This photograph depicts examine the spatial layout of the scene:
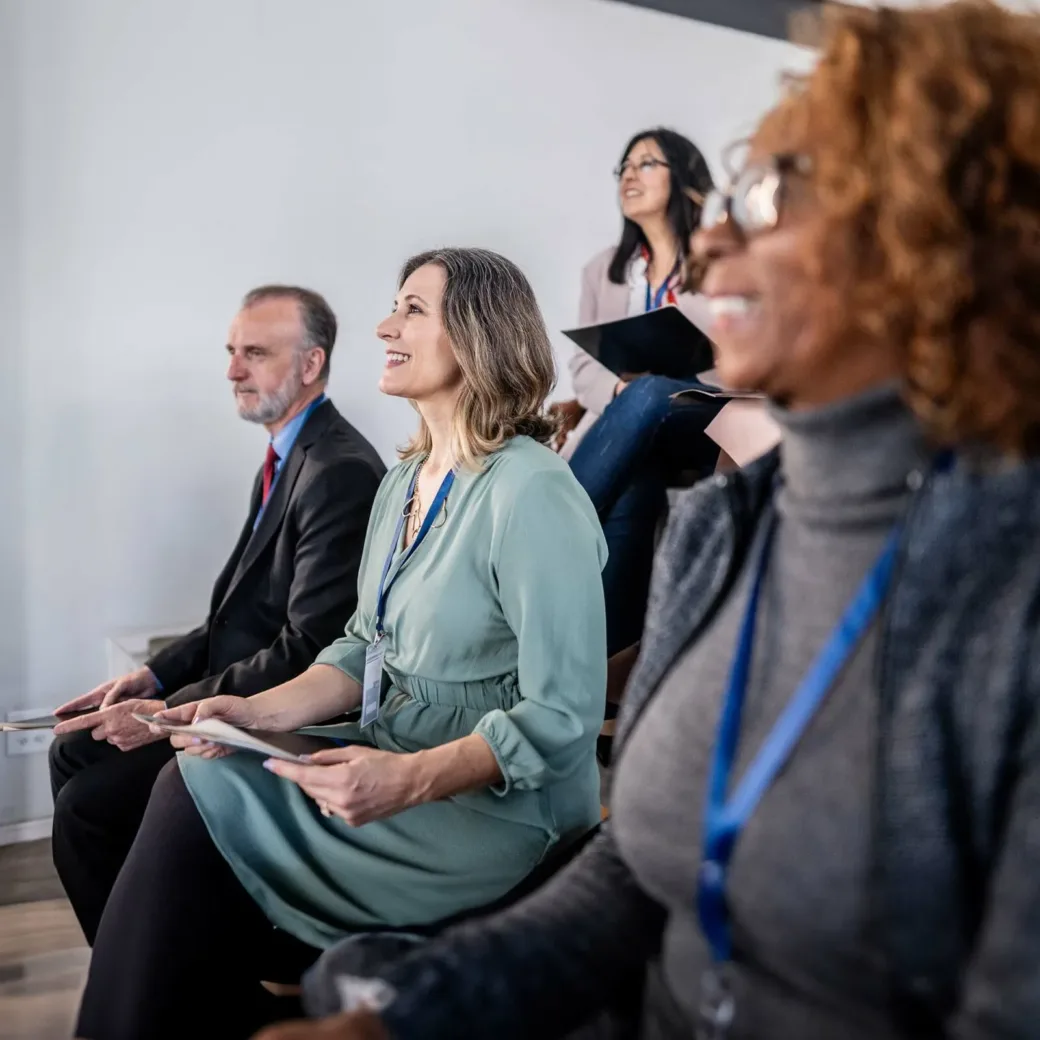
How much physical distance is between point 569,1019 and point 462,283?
3.78 ft

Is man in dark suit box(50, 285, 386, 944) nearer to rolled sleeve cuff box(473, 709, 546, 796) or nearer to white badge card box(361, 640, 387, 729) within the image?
white badge card box(361, 640, 387, 729)

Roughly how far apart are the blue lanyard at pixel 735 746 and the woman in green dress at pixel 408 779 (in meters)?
0.57

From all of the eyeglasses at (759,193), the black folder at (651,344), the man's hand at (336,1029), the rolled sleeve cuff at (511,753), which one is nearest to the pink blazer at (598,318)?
the black folder at (651,344)

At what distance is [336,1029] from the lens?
73cm

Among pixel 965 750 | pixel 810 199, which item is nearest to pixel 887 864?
pixel 965 750

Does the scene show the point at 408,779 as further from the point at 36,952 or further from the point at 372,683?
the point at 36,952

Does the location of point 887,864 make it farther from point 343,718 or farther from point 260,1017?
point 343,718

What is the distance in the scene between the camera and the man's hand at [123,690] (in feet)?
6.47

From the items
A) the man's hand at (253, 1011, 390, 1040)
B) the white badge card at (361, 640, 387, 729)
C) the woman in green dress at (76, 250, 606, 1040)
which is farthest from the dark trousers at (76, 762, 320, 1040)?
the man's hand at (253, 1011, 390, 1040)

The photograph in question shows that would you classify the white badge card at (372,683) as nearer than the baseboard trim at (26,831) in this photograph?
Yes

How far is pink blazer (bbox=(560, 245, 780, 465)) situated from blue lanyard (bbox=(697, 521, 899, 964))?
146 centimetres

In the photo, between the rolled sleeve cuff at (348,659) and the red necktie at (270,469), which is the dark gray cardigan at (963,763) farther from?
the red necktie at (270,469)

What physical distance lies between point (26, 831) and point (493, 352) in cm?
212

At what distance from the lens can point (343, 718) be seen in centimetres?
177
